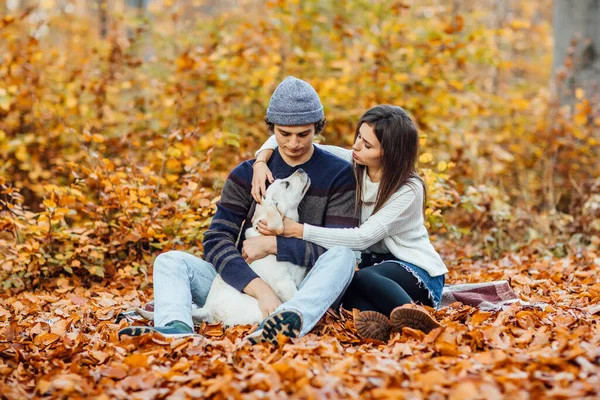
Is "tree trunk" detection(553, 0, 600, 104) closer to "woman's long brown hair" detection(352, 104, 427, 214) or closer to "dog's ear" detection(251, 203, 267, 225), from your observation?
"woman's long brown hair" detection(352, 104, 427, 214)

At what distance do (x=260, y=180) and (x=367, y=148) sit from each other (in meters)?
0.64

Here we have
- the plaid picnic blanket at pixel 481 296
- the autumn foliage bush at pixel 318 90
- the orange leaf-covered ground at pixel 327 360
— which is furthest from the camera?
the autumn foliage bush at pixel 318 90

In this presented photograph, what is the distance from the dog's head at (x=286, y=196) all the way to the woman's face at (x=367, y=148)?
328 mm

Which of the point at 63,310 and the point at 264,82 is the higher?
the point at 264,82

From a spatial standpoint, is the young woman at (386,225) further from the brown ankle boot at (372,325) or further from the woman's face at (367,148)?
the brown ankle boot at (372,325)

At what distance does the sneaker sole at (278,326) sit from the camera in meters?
2.99

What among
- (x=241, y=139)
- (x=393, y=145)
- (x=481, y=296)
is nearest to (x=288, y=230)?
(x=393, y=145)

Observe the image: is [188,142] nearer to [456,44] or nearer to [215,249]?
[215,249]

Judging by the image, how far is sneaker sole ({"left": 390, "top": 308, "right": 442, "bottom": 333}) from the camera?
301cm

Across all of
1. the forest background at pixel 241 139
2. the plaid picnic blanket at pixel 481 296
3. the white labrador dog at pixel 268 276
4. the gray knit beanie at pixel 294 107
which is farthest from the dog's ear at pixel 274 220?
the forest background at pixel 241 139

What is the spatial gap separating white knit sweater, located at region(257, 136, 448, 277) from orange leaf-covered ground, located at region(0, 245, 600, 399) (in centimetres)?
39

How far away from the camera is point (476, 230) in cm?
601

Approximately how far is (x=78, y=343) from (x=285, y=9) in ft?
18.6

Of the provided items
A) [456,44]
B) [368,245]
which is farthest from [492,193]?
[368,245]
